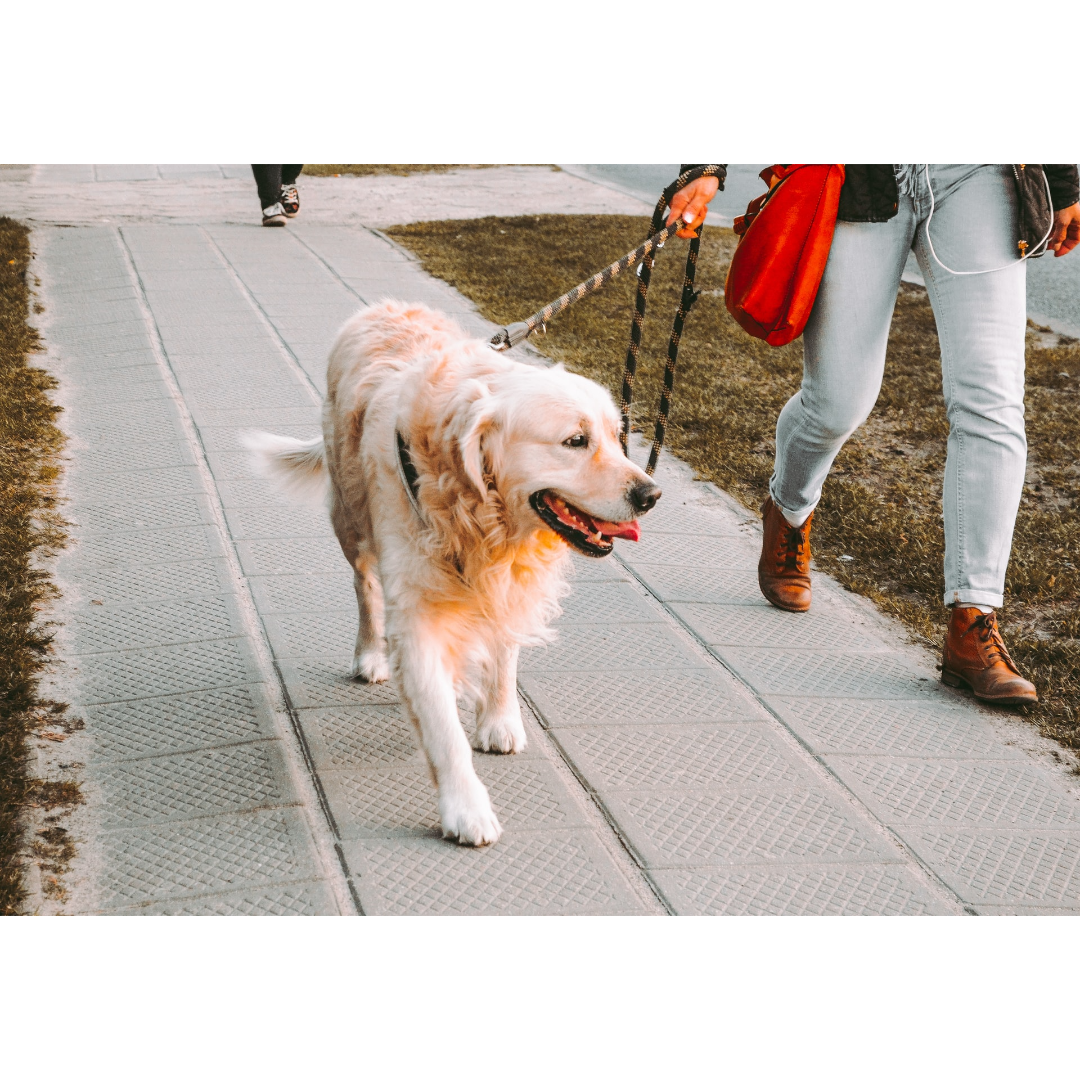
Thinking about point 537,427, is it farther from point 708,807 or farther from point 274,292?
point 274,292

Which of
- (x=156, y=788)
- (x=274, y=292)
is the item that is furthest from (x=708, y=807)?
(x=274, y=292)

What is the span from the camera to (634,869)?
9.20ft

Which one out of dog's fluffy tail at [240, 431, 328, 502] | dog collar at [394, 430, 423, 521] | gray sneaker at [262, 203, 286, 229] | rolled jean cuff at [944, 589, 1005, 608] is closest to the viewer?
dog collar at [394, 430, 423, 521]

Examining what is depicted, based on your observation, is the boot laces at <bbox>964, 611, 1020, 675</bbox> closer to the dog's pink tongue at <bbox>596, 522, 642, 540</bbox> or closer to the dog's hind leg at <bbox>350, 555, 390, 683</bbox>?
the dog's pink tongue at <bbox>596, 522, 642, 540</bbox>

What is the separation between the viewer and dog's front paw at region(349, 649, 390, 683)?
3.67 meters

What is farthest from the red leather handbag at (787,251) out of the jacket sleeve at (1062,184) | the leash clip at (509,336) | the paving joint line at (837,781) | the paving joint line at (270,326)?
the paving joint line at (270,326)

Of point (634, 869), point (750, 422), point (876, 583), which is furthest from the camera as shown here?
point (750, 422)

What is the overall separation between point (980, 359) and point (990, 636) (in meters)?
0.83

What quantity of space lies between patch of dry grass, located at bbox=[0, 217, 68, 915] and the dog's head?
1.33 m

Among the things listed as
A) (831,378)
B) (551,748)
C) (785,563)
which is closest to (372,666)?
(551,748)

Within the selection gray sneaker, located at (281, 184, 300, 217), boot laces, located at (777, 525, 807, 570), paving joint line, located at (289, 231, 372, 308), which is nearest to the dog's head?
boot laces, located at (777, 525, 807, 570)

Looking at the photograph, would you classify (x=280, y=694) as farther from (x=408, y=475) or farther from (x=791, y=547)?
(x=791, y=547)

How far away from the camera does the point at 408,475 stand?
2.98 metres
